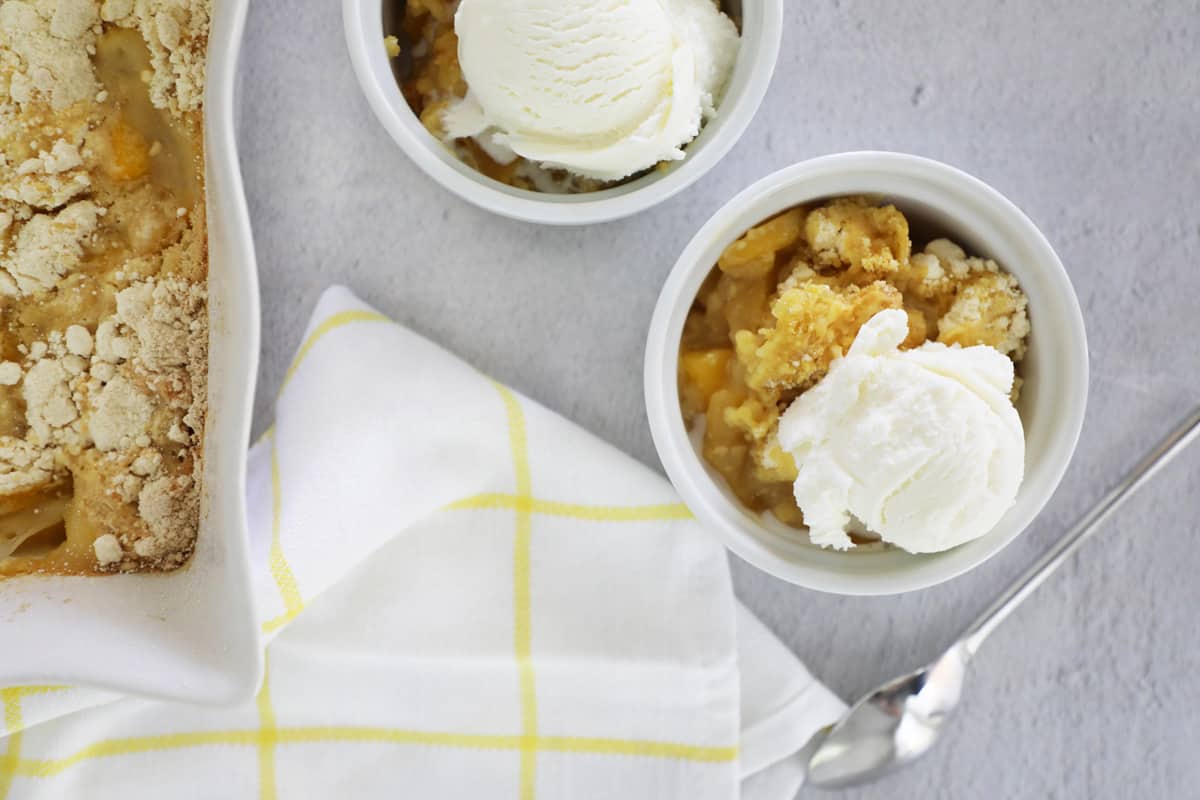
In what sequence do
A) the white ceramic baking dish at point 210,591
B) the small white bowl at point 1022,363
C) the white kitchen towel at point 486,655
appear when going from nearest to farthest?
the white ceramic baking dish at point 210,591, the small white bowl at point 1022,363, the white kitchen towel at point 486,655

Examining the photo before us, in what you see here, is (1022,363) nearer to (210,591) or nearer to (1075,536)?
(1075,536)

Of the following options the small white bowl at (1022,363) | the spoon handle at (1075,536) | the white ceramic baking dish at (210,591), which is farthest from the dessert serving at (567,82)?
the spoon handle at (1075,536)

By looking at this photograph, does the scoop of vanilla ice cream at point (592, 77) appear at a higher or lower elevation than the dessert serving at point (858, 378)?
higher

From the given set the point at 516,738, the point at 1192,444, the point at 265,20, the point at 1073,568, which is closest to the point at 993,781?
the point at 1073,568

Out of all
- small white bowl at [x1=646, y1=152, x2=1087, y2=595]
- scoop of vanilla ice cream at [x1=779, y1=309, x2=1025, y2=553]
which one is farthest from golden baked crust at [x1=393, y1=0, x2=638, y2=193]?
scoop of vanilla ice cream at [x1=779, y1=309, x2=1025, y2=553]

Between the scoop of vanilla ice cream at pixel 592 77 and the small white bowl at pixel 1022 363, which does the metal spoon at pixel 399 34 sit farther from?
the small white bowl at pixel 1022 363

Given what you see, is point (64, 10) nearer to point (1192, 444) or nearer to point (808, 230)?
point (808, 230)
